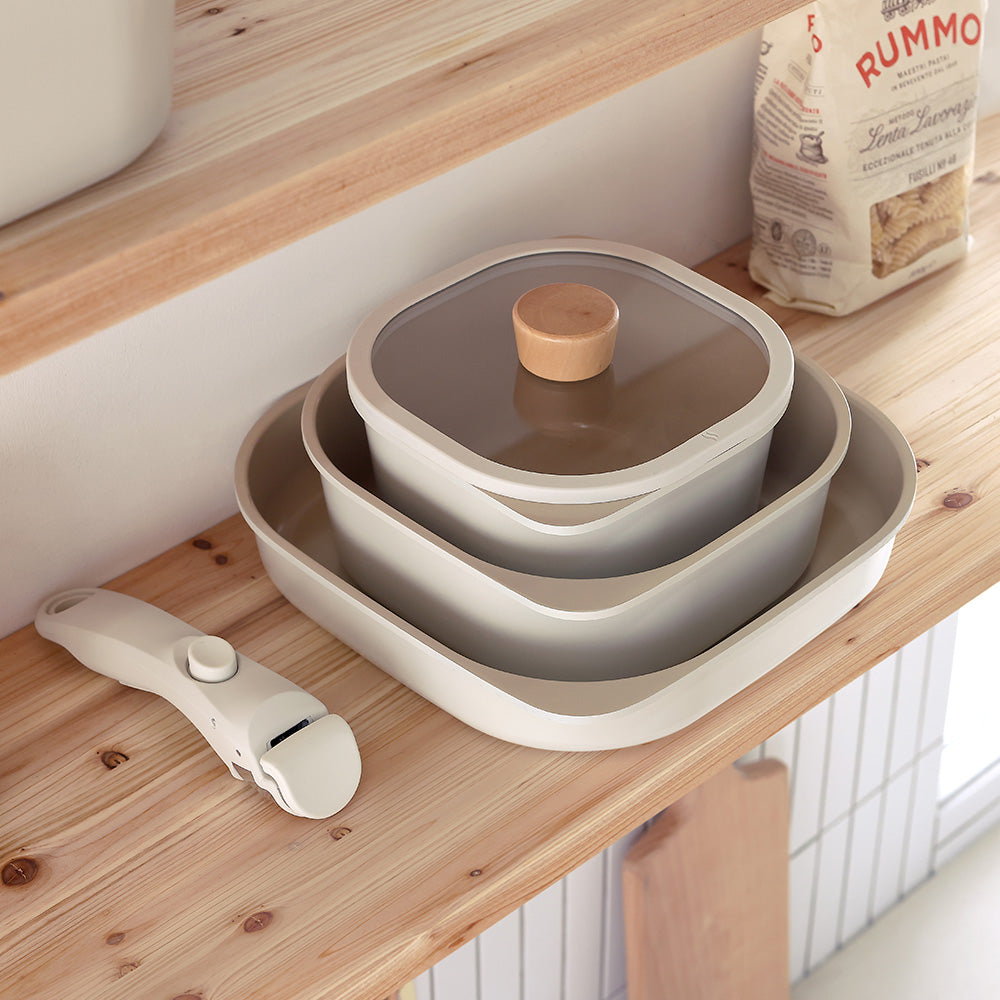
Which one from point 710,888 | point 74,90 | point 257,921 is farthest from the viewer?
point 710,888

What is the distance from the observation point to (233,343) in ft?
2.34

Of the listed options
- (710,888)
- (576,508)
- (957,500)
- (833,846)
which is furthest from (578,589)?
(833,846)

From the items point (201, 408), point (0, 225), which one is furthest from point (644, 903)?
point (0, 225)

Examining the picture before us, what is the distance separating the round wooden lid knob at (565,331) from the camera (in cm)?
62

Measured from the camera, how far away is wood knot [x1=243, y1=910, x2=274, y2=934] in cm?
55

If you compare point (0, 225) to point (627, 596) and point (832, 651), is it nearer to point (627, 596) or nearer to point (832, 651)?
point (627, 596)

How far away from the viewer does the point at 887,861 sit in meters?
1.47

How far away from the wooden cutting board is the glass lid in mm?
501

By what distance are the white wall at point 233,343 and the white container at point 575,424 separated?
0.24 ft

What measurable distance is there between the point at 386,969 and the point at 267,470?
1.06 feet

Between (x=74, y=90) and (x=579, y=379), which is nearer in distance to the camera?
(x=74, y=90)

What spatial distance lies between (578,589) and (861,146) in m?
0.40

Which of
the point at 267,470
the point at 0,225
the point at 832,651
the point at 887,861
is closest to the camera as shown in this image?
the point at 0,225

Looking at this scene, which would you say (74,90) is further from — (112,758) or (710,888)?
→ (710,888)
